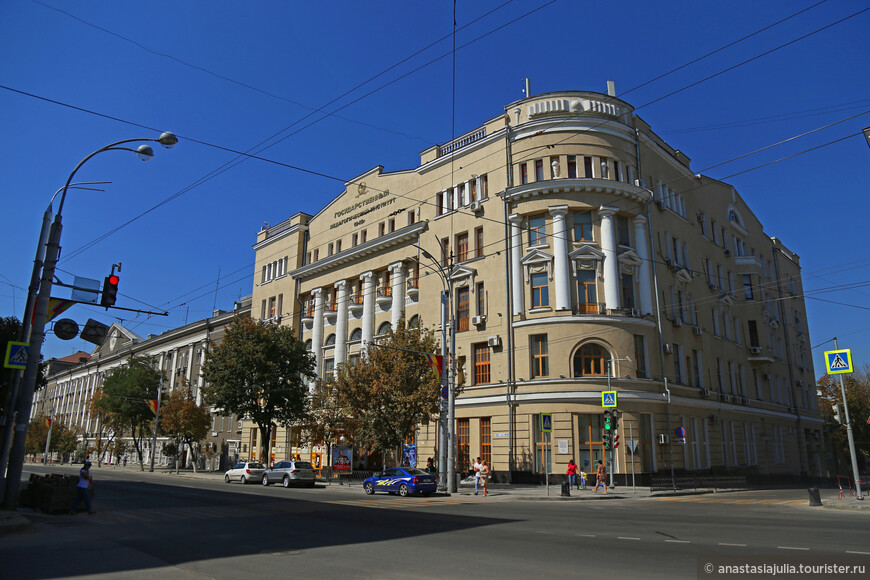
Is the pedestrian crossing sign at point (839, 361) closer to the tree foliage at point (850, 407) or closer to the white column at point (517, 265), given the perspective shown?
the white column at point (517, 265)

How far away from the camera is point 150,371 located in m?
68.2

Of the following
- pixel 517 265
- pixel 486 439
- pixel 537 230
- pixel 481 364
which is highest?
pixel 537 230

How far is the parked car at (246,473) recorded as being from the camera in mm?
38419

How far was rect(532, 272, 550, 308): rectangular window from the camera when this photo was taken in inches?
1398

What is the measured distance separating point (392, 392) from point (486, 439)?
6901 mm

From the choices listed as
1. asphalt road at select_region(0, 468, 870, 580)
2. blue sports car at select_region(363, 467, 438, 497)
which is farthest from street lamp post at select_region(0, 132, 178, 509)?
blue sports car at select_region(363, 467, 438, 497)

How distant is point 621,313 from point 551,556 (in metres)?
26.6

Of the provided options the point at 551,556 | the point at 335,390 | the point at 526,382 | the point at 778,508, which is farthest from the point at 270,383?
the point at 551,556

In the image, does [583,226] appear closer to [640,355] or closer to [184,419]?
[640,355]

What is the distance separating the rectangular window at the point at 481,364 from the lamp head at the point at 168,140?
25.3 metres

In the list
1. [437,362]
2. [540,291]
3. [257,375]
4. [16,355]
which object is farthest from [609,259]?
[16,355]

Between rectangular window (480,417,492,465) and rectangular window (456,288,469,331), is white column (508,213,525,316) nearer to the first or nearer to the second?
rectangular window (456,288,469,331)

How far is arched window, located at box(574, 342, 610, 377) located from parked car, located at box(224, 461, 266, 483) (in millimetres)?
21127

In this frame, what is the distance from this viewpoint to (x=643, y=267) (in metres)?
36.9
